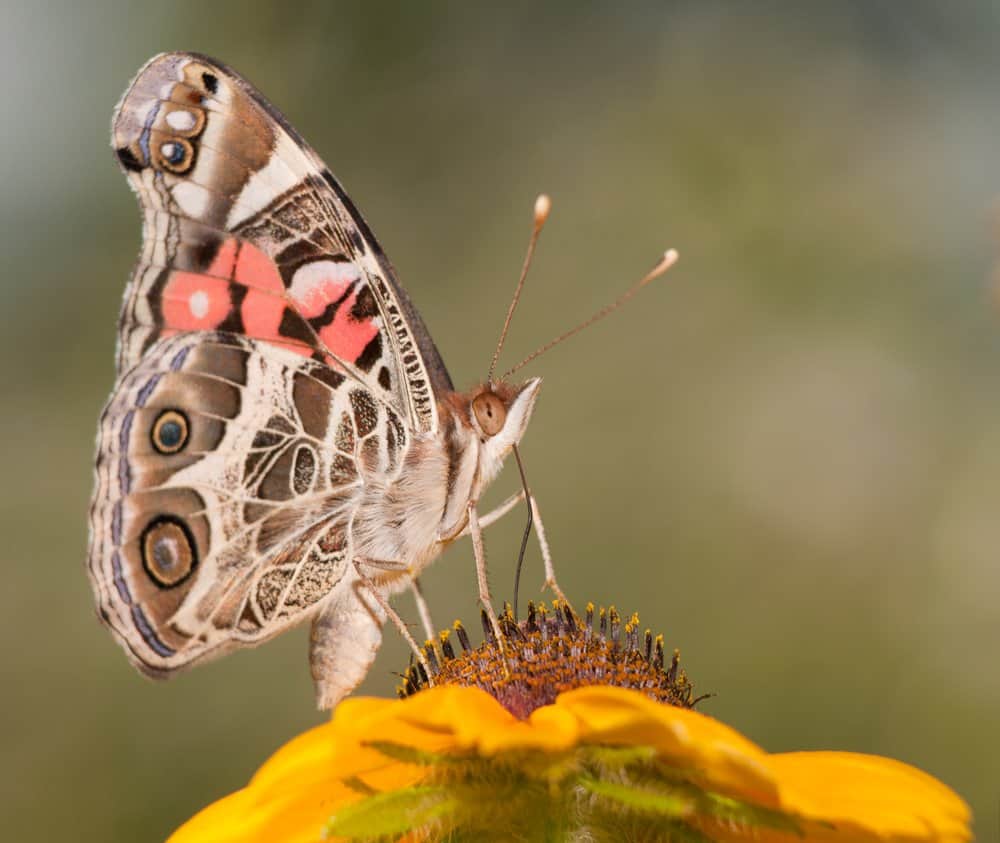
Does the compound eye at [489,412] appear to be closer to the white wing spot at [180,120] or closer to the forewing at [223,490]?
the forewing at [223,490]

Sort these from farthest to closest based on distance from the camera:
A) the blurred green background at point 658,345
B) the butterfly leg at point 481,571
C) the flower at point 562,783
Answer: the blurred green background at point 658,345
the butterfly leg at point 481,571
the flower at point 562,783

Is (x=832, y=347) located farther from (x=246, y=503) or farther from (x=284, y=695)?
(x=246, y=503)

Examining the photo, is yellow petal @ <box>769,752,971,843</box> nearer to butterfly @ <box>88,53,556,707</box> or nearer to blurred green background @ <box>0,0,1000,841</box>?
butterfly @ <box>88,53,556,707</box>

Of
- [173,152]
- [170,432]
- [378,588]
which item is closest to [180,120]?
[173,152]

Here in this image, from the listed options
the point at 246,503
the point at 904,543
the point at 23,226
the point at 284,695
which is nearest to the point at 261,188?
the point at 246,503

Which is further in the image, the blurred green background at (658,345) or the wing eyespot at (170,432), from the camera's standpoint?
the blurred green background at (658,345)

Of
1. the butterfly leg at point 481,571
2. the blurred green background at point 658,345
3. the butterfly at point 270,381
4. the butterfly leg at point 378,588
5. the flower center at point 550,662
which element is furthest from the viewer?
the blurred green background at point 658,345

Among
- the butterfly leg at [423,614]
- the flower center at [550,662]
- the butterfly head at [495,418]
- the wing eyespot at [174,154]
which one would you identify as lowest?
the flower center at [550,662]

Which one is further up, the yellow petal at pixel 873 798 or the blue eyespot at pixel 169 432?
the blue eyespot at pixel 169 432

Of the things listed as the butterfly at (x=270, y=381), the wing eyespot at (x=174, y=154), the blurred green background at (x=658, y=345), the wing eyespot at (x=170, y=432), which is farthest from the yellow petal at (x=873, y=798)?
the blurred green background at (x=658, y=345)
